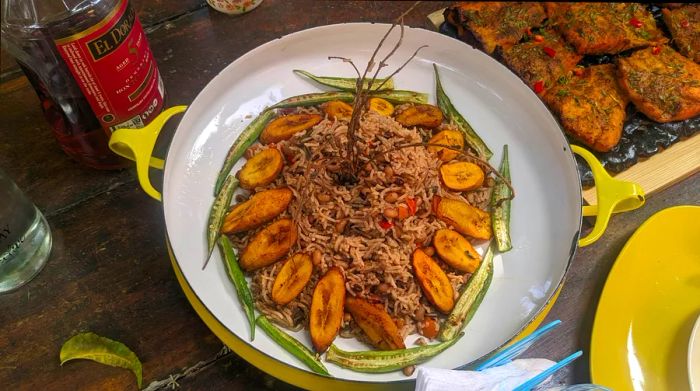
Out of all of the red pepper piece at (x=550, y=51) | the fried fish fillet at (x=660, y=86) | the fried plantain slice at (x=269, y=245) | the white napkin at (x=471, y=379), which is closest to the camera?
the white napkin at (x=471, y=379)

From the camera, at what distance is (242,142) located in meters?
1.97

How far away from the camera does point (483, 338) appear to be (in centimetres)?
166

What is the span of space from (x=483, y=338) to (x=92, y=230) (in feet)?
4.53

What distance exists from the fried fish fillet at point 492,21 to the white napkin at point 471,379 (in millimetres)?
1530

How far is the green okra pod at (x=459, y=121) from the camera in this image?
2.02 m

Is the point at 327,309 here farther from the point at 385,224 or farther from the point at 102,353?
the point at 102,353

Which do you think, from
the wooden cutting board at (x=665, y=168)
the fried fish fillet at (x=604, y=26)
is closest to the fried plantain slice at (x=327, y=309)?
the wooden cutting board at (x=665, y=168)

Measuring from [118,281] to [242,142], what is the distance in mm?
627

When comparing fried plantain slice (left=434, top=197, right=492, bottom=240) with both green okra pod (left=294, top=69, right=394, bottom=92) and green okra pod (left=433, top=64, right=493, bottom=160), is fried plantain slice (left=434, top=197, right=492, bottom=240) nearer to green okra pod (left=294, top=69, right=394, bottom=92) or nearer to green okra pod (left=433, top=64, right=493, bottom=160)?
green okra pod (left=433, top=64, right=493, bottom=160)

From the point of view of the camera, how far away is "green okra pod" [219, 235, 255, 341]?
5.37 feet

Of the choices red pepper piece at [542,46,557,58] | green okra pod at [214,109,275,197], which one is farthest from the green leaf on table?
red pepper piece at [542,46,557,58]

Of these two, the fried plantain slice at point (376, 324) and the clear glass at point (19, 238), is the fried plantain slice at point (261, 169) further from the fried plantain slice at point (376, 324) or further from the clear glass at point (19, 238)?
the clear glass at point (19, 238)

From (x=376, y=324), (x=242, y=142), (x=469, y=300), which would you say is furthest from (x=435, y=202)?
(x=242, y=142)

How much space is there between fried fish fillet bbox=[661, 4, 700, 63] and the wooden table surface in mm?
653
